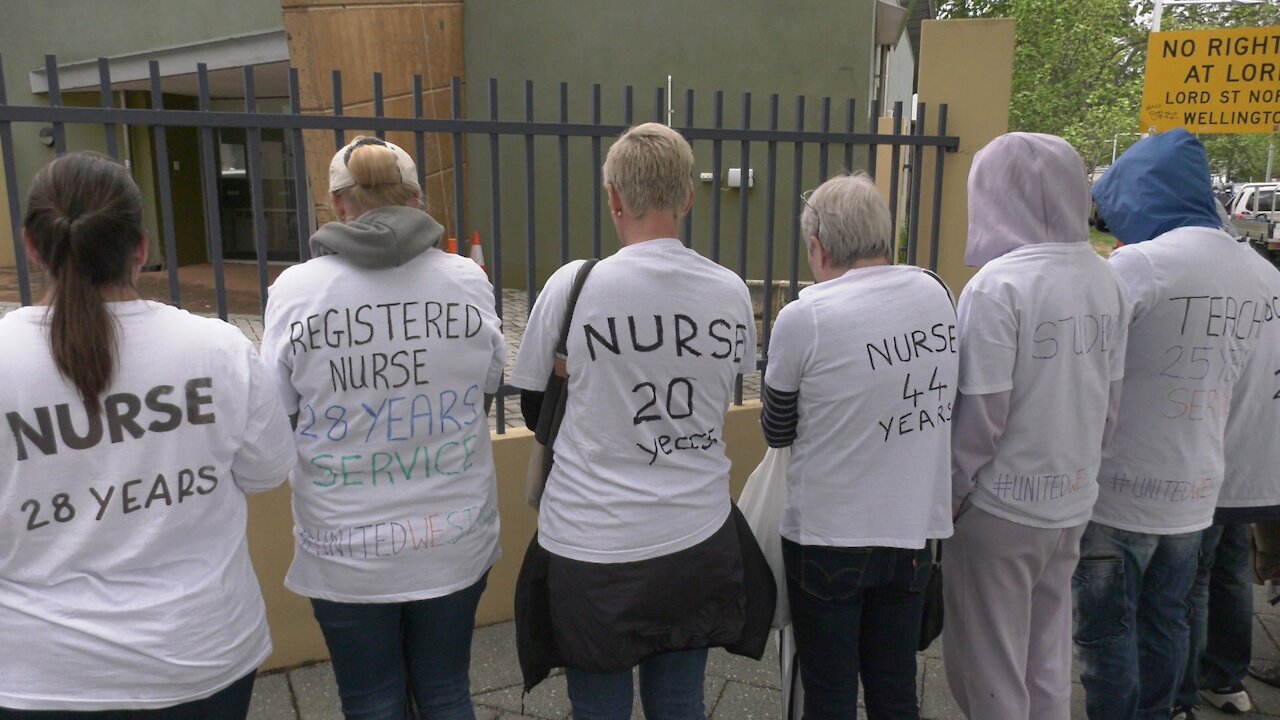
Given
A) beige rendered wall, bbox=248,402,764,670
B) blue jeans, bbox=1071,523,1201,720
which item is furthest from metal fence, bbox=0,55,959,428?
blue jeans, bbox=1071,523,1201,720

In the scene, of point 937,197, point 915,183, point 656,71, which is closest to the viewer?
point 915,183

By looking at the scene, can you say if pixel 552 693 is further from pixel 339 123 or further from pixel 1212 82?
pixel 1212 82

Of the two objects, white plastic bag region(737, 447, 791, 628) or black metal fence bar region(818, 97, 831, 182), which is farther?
black metal fence bar region(818, 97, 831, 182)

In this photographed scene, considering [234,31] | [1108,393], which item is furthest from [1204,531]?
[234,31]

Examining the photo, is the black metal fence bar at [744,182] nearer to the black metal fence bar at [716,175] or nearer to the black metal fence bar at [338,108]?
the black metal fence bar at [716,175]

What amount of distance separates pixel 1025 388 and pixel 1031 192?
51cm

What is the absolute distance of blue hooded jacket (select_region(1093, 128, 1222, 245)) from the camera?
2.66 m

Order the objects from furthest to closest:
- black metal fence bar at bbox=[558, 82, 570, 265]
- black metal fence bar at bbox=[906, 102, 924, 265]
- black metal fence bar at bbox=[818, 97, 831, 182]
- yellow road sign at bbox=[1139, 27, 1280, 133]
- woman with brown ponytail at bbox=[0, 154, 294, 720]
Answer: yellow road sign at bbox=[1139, 27, 1280, 133], black metal fence bar at bbox=[906, 102, 924, 265], black metal fence bar at bbox=[818, 97, 831, 182], black metal fence bar at bbox=[558, 82, 570, 265], woman with brown ponytail at bbox=[0, 154, 294, 720]

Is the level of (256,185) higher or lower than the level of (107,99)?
lower

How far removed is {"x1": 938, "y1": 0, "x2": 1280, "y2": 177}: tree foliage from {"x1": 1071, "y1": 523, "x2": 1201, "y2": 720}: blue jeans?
2279cm

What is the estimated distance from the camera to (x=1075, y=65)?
2358cm

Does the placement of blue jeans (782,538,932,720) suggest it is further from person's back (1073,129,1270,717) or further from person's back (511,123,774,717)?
person's back (1073,129,1270,717)

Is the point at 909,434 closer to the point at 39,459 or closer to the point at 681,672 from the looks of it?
the point at 681,672

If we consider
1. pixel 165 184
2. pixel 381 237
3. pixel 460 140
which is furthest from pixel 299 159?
pixel 381 237
